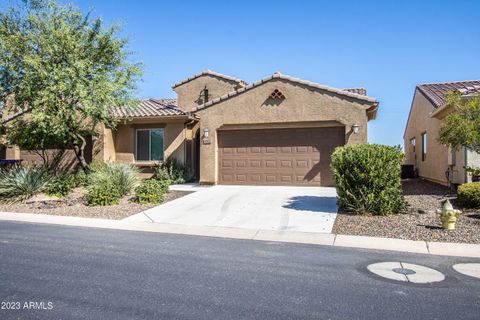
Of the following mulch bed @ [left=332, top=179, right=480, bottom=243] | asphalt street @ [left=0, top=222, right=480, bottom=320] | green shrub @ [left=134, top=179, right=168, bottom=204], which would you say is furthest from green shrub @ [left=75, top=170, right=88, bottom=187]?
mulch bed @ [left=332, top=179, right=480, bottom=243]

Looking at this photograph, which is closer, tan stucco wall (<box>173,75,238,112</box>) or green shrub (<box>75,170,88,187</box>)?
green shrub (<box>75,170,88,187</box>)

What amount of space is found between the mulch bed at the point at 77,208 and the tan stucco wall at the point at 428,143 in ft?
35.6

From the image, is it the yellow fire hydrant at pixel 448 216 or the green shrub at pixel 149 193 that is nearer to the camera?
the yellow fire hydrant at pixel 448 216

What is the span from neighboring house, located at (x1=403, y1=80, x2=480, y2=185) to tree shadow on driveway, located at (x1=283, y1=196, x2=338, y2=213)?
395 cm

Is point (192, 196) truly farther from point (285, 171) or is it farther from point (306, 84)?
point (306, 84)

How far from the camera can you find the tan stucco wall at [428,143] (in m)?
15.8

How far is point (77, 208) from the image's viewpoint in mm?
11711

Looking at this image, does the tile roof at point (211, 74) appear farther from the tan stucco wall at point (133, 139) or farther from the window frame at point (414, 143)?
the window frame at point (414, 143)

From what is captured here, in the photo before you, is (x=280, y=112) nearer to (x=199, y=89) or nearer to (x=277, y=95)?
(x=277, y=95)

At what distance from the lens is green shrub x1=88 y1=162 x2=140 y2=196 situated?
12961 millimetres

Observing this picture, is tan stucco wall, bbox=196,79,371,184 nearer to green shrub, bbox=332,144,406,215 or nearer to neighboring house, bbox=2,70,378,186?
neighboring house, bbox=2,70,378,186

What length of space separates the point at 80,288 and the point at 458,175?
13.4 meters

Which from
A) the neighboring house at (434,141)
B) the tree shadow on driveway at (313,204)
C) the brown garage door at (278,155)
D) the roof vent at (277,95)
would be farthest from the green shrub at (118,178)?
the neighboring house at (434,141)

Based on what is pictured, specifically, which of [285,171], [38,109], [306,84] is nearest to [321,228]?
[285,171]
